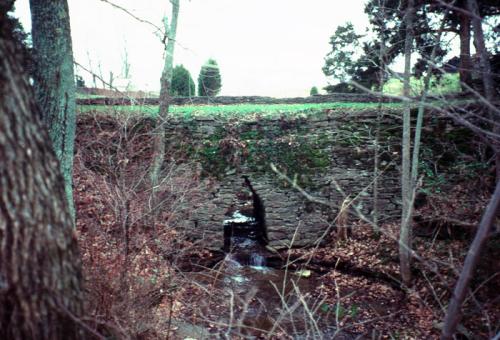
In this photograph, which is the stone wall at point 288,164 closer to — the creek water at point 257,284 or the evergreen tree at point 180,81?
the creek water at point 257,284

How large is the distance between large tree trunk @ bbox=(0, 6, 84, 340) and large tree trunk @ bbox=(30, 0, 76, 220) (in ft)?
9.30

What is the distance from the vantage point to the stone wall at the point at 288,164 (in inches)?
372

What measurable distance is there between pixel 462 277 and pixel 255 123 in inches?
322

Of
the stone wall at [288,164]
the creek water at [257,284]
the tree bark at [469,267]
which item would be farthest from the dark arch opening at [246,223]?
the tree bark at [469,267]

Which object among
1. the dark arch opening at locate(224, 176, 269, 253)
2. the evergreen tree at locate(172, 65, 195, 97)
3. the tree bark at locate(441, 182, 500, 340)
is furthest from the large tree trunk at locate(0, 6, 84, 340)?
the evergreen tree at locate(172, 65, 195, 97)

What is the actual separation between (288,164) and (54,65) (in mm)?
6534

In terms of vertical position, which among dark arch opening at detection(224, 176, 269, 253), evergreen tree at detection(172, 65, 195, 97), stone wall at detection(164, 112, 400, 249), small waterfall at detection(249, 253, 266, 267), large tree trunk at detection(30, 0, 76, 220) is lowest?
small waterfall at detection(249, 253, 266, 267)

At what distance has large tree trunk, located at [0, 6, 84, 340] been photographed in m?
1.49

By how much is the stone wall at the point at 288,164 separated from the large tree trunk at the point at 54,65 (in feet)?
17.2

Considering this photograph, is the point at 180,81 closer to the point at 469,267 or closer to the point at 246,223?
the point at 246,223

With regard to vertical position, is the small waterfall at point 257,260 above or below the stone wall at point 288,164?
below

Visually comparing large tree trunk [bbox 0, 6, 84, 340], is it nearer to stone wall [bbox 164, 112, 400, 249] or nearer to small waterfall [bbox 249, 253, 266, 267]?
stone wall [bbox 164, 112, 400, 249]

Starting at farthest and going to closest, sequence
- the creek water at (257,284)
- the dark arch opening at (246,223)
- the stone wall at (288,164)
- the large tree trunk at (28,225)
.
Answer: the dark arch opening at (246,223) < the stone wall at (288,164) < the creek water at (257,284) < the large tree trunk at (28,225)

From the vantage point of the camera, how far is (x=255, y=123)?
973cm
